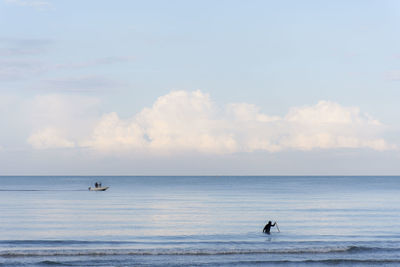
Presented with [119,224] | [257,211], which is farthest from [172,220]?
[257,211]

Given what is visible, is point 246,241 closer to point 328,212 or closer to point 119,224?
point 119,224

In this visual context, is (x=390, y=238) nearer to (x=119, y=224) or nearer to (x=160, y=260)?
(x=160, y=260)

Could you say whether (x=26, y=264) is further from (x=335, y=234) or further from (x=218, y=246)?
(x=335, y=234)

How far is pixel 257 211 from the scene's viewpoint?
6844cm

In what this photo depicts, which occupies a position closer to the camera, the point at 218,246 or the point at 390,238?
the point at 218,246

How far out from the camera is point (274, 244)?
41.5 meters

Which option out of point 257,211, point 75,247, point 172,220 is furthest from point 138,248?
point 257,211

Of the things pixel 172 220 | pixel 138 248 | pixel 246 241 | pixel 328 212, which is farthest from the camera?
pixel 328 212

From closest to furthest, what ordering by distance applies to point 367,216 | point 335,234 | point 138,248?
point 138,248
point 335,234
point 367,216

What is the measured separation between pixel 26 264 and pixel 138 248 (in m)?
8.66

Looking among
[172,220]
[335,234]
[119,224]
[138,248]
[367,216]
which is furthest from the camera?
[367,216]

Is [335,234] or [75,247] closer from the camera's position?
[75,247]

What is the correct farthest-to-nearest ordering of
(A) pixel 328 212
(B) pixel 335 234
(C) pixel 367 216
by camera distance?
(A) pixel 328 212 < (C) pixel 367 216 < (B) pixel 335 234

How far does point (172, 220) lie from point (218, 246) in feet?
58.2
